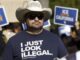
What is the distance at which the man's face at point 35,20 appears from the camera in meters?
6.13

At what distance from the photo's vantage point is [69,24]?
8359 millimetres

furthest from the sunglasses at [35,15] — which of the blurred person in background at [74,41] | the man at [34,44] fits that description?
the blurred person in background at [74,41]

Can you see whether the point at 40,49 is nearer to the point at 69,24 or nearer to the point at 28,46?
the point at 28,46

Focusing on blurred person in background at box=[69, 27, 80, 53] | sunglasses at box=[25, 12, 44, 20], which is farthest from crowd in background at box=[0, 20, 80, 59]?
sunglasses at box=[25, 12, 44, 20]

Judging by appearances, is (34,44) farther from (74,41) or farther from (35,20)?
(74,41)

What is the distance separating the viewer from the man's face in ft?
20.1

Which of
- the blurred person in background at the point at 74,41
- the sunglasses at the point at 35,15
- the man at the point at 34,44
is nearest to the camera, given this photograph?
the man at the point at 34,44

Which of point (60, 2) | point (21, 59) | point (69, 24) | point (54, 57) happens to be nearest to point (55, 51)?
point (54, 57)

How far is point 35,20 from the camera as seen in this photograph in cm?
616

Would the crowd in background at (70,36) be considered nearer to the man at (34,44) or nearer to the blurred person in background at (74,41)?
the blurred person in background at (74,41)

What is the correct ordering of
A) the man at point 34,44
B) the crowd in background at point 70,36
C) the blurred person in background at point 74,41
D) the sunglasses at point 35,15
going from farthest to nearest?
the blurred person in background at point 74,41, the crowd in background at point 70,36, the sunglasses at point 35,15, the man at point 34,44

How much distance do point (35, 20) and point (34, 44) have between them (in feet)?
1.03

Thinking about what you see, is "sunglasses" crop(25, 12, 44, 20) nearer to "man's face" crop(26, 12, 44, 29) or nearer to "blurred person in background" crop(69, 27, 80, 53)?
"man's face" crop(26, 12, 44, 29)

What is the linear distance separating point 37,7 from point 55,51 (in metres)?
0.65
